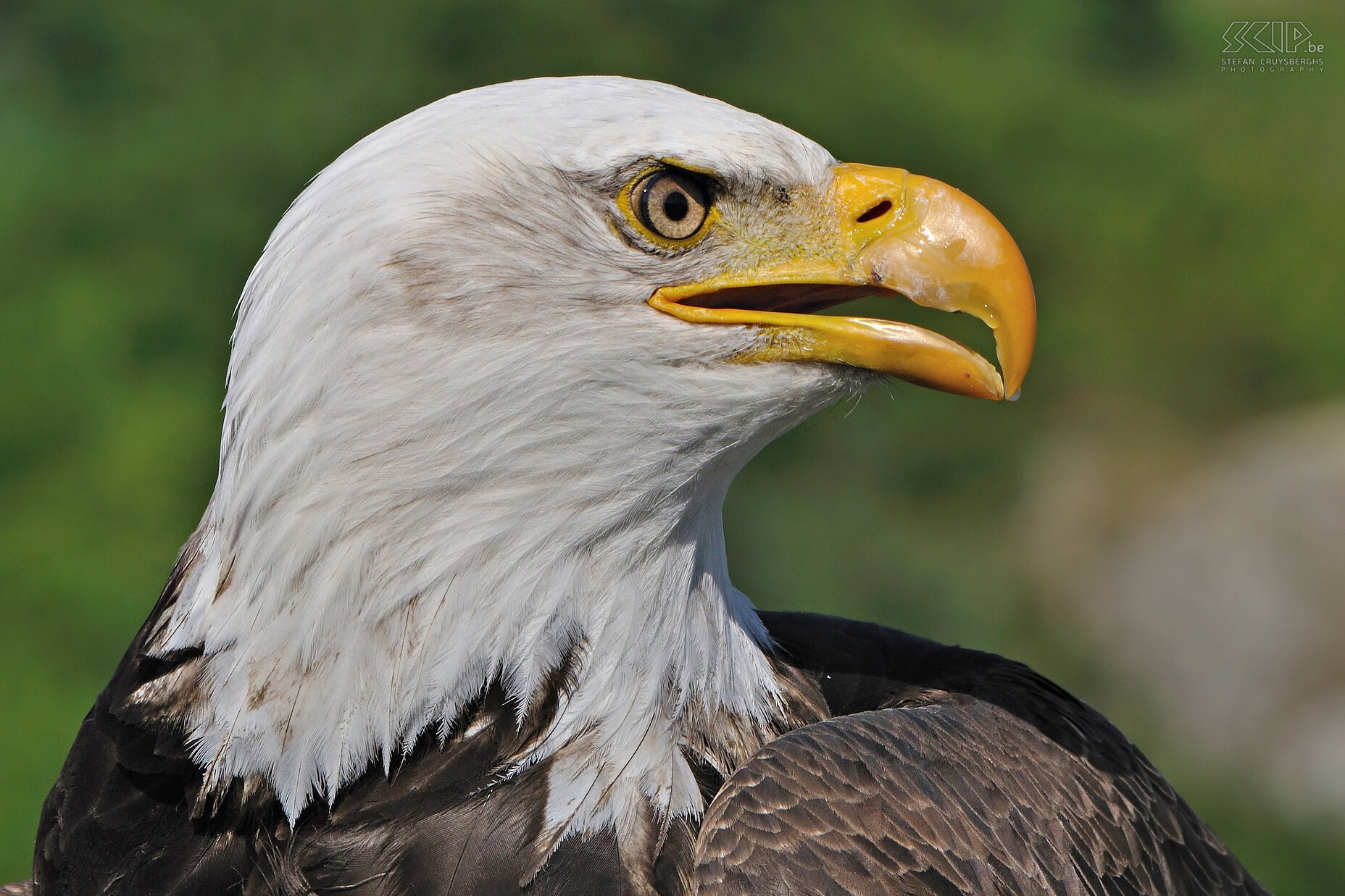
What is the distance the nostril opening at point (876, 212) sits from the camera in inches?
95.3

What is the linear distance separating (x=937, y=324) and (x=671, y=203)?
487 centimetres

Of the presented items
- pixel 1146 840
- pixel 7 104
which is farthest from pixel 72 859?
pixel 7 104

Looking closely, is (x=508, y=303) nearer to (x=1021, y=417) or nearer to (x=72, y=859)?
(x=72, y=859)

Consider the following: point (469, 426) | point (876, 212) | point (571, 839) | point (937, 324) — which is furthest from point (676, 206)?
point (937, 324)

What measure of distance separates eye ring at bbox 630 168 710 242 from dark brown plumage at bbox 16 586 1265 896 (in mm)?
766

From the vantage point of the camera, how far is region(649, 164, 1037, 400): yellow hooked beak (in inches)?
91.5

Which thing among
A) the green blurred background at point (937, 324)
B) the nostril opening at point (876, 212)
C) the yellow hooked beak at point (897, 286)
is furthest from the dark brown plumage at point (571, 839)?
the green blurred background at point (937, 324)

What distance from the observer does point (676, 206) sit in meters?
2.33

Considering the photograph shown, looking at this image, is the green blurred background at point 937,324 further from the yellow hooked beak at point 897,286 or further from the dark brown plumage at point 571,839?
the yellow hooked beak at point 897,286

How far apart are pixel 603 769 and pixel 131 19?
727 centimetres

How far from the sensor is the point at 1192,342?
8.27m

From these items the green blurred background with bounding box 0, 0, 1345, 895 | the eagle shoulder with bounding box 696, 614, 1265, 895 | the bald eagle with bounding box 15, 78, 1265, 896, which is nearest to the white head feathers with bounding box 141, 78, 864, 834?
the bald eagle with bounding box 15, 78, 1265, 896

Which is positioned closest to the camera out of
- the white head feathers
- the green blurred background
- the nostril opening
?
the white head feathers

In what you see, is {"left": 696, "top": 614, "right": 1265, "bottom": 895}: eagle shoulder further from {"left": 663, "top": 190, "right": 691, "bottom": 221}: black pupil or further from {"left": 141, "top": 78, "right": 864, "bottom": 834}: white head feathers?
{"left": 663, "top": 190, "right": 691, "bottom": 221}: black pupil
